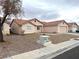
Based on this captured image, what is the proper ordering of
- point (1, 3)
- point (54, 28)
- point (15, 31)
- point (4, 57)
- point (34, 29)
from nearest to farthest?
point (4, 57) → point (1, 3) → point (15, 31) → point (34, 29) → point (54, 28)

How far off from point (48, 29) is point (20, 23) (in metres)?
14.3

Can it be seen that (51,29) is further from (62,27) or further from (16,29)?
(16,29)

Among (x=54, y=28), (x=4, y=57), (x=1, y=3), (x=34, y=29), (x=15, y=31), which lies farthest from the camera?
(x=54, y=28)

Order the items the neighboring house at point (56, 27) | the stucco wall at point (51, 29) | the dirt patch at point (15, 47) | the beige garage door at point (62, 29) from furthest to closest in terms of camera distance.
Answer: the beige garage door at point (62, 29), the stucco wall at point (51, 29), the neighboring house at point (56, 27), the dirt patch at point (15, 47)

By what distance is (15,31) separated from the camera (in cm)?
4962

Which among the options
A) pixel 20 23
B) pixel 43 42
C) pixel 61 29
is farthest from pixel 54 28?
pixel 43 42

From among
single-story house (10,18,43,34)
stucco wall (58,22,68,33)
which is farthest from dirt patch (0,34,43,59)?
stucco wall (58,22,68,33)

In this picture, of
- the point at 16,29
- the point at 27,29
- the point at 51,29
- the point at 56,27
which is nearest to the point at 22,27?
the point at 27,29

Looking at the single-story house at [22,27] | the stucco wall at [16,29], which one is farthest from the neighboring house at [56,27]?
the stucco wall at [16,29]

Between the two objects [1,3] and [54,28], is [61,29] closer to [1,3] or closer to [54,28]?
[54,28]

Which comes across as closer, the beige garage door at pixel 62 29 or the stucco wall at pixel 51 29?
the stucco wall at pixel 51 29

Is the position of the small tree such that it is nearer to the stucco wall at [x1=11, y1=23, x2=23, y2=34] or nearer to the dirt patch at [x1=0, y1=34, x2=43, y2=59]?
the dirt patch at [x1=0, y1=34, x2=43, y2=59]

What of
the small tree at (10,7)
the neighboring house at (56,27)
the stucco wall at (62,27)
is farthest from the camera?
the stucco wall at (62,27)

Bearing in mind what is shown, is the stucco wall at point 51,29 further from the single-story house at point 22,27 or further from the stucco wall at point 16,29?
the stucco wall at point 16,29
